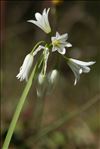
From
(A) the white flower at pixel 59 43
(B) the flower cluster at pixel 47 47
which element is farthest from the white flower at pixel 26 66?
(A) the white flower at pixel 59 43

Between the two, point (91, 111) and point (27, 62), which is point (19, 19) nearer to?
point (91, 111)

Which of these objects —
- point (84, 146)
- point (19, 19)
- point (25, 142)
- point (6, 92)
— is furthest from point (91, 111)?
point (19, 19)

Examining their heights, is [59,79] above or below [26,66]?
below

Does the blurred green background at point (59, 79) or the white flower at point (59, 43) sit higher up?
the white flower at point (59, 43)

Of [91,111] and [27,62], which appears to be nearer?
[27,62]

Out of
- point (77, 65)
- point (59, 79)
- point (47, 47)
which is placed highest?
point (47, 47)

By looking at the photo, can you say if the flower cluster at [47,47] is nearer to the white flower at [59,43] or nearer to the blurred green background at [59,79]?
the white flower at [59,43]

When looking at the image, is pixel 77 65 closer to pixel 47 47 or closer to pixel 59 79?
pixel 47 47

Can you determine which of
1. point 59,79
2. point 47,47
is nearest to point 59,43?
point 47,47

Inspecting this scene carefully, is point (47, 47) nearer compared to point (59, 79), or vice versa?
point (47, 47)
